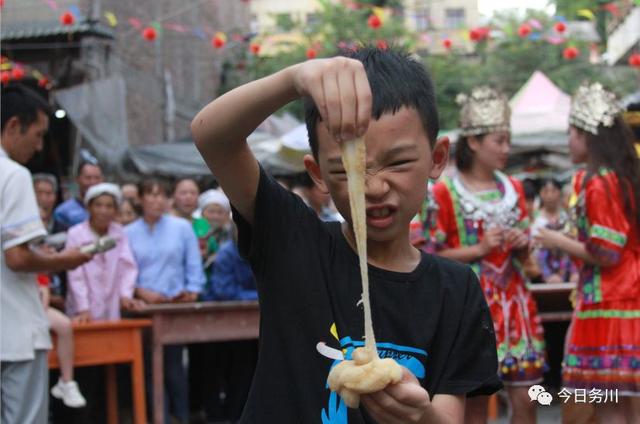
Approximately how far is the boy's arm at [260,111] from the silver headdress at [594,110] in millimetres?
3327

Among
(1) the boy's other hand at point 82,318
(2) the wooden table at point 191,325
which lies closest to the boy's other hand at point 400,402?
(2) the wooden table at point 191,325

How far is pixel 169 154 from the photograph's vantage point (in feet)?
46.7

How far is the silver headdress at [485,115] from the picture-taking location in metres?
5.06

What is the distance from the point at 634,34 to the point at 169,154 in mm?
14774

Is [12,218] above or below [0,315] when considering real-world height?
above

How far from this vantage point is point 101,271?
21.8ft

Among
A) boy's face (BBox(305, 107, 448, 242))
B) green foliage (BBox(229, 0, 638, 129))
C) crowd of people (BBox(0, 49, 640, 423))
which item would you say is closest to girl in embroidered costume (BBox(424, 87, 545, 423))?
crowd of people (BBox(0, 49, 640, 423))

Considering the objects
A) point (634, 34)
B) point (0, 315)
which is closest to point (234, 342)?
point (0, 315)

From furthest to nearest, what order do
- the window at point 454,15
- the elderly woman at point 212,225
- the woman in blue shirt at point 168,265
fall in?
the window at point 454,15
the elderly woman at point 212,225
the woman in blue shirt at point 168,265

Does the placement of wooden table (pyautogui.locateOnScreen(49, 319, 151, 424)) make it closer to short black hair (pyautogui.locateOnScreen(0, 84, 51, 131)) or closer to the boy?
short black hair (pyautogui.locateOnScreen(0, 84, 51, 131))

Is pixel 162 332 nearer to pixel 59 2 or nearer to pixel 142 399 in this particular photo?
pixel 142 399

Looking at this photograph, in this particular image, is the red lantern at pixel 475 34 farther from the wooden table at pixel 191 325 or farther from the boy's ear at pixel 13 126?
the boy's ear at pixel 13 126

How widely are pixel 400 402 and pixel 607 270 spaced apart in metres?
3.44

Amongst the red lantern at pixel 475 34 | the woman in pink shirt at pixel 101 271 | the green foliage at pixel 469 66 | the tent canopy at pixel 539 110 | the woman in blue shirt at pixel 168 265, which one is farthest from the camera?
the green foliage at pixel 469 66
